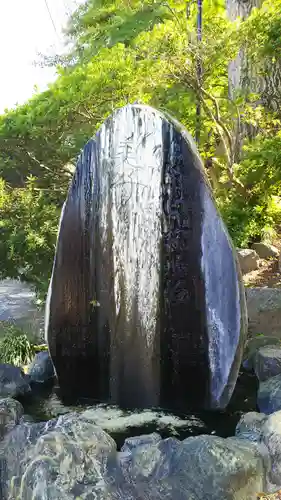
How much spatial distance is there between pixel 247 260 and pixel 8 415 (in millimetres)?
6478

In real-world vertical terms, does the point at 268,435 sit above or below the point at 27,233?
below

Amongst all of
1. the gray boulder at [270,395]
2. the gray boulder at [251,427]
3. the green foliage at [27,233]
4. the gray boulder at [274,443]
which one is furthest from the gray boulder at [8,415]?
the green foliage at [27,233]

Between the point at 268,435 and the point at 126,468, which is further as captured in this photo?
the point at 268,435

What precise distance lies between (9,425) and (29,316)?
5310 millimetres

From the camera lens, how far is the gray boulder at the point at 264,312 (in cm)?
709

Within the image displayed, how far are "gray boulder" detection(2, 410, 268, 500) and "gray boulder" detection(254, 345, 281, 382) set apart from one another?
136cm

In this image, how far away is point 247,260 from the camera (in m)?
9.21

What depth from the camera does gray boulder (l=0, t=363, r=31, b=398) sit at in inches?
168

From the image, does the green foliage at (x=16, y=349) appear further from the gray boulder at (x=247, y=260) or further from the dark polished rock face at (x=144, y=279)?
the gray boulder at (x=247, y=260)

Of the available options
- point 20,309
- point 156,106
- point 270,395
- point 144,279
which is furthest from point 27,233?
point 270,395

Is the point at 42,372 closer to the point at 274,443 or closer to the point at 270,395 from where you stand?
the point at 270,395

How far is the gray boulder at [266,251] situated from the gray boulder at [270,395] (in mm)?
6041

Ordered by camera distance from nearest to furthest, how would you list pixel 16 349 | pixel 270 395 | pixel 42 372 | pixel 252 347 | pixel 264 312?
pixel 270 395 → pixel 42 372 → pixel 252 347 → pixel 16 349 → pixel 264 312

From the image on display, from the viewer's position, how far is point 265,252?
9891 mm
